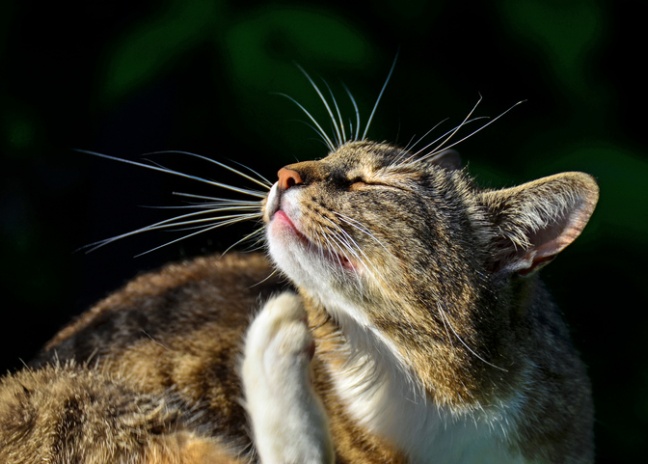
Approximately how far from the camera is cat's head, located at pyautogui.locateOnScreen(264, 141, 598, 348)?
1870mm

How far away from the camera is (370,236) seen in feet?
6.27

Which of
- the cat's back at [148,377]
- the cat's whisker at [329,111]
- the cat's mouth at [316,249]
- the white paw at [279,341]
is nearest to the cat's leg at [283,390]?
the white paw at [279,341]

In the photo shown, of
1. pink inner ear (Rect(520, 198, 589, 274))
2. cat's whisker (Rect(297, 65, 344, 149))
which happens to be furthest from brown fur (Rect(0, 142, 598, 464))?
cat's whisker (Rect(297, 65, 344, 149))

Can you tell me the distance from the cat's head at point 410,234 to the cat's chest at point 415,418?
16cm

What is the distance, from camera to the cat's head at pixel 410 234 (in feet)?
6.14

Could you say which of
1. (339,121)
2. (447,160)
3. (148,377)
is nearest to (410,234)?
(447,160)

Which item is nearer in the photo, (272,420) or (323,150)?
(272,420)

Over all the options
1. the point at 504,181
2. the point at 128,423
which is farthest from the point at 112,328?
the point at 504,181

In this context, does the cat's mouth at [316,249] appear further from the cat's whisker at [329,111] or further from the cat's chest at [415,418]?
the cat's whisker at [329,111]

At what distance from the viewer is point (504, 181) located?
2.94 metres

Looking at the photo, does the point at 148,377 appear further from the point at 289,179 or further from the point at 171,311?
the point at 289,179

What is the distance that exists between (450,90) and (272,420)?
169 centimetres

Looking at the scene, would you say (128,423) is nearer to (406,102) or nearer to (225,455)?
(225,455)

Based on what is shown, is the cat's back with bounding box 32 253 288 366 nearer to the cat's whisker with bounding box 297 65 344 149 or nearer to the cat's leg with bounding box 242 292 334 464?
the cat's leg with bounding box 242 292 334 464
